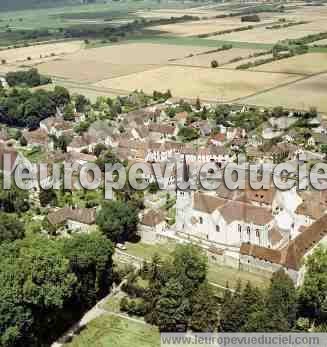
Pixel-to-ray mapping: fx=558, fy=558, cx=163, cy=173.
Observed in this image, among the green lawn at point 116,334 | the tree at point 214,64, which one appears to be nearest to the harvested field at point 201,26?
the tree at point 214,64

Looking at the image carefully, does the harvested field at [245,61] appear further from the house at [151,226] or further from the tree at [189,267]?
the tree at [189,267]

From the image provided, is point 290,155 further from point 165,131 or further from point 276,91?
point 276,91

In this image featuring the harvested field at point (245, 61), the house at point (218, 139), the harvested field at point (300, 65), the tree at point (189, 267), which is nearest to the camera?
the tree at point (189, 267)

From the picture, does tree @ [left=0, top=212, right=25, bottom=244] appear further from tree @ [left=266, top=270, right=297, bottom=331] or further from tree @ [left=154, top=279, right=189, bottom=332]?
tree @ [left=266, top=270, right=297, bottom=331]

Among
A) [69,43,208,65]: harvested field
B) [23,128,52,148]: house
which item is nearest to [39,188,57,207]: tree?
[23,128,52,148]: house

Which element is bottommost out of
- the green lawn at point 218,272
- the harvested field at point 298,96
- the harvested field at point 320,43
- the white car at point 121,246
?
the green lawn at point 218,272

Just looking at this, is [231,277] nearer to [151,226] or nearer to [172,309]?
[172,309]

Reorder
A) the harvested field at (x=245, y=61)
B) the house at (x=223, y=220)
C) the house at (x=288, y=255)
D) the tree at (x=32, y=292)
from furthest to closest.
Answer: the harvested field at (x=245, y=61) → the house at (x=223, y=220) → the house at (x=288, y=255) → the tree at (x=32, y=292)
